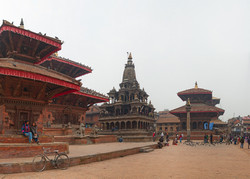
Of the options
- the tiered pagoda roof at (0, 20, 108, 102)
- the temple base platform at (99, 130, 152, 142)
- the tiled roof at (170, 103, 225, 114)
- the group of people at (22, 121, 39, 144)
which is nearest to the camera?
the group of people at (22, 121, 39, 144)

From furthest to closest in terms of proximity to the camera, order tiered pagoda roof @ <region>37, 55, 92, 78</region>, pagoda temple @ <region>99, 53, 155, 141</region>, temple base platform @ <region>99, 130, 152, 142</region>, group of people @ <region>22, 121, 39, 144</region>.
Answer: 1. pagoda temple @ <region>99, 53, 155, 141</region>
2. temple base platform @ <region>99, 130, 152, 142</region>
3. tiered pagoda roof @ <region>37, 55, 92, 78</region>
4. group of people @ <region>22, 121, 39, 144</region>

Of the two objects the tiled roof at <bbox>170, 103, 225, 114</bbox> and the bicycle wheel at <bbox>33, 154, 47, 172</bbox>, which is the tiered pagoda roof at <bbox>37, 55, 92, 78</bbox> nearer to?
the tiled roof at <bbox>170, 103, 225, 114</bbox>

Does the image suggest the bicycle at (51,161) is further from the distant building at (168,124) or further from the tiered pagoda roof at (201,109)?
the distant building at (168,124)

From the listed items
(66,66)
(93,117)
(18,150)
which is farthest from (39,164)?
(93,117)

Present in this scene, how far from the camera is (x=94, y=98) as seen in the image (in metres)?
33.1

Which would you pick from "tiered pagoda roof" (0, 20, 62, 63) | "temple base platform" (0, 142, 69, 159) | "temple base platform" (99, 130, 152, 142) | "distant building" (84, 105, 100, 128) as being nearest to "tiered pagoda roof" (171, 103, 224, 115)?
"temple base platform" (99, 130, 152, 142)

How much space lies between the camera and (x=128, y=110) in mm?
47281

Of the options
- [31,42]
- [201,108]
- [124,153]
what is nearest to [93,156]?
[124,153]

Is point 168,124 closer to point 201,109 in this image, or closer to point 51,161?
point 201,109

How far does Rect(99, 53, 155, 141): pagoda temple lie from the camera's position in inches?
1721

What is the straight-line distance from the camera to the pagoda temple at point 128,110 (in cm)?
4372

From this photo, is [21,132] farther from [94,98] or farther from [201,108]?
[201,108]

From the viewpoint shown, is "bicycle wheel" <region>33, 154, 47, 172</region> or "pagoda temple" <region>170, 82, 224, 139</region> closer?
"bicycle wheel" <region>33, 154, 47, 172</region>

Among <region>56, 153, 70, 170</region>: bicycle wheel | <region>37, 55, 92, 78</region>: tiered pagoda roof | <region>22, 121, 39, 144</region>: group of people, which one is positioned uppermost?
<region>37, 55, 92, 78</region>: tiered pagoda roof
